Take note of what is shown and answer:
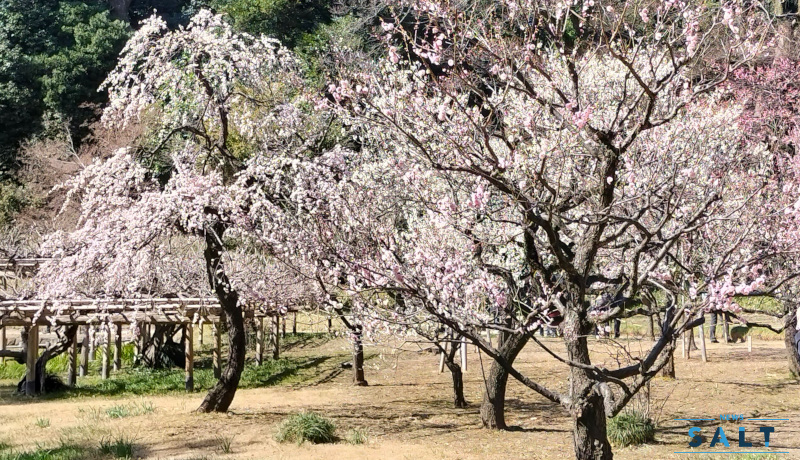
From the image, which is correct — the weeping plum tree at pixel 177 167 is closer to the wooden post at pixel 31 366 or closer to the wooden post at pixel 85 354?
the wooden post at pixel 31 366

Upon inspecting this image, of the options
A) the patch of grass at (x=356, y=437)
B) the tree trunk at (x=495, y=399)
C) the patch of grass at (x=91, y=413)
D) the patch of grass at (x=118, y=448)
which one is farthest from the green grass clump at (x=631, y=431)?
the patch of grass at (x=91, y=413)

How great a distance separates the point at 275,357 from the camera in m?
19.2

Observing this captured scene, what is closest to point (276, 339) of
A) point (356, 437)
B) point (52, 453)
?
point (356, 437)

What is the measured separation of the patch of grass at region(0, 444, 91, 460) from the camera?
823cm

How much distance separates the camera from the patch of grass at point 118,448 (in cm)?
855

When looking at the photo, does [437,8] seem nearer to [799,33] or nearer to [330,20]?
[799,33]

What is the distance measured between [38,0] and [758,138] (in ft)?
102

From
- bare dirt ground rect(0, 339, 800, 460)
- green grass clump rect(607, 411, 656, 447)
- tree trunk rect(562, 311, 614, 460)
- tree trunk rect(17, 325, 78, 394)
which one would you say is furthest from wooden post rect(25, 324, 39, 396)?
tree trunk rect(562, 311, 614, 460)

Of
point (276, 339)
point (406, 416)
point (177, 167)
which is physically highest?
point (177, 167)

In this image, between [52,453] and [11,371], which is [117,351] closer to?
[11,371]

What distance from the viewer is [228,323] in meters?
11.2

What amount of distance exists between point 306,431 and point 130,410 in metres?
3.83

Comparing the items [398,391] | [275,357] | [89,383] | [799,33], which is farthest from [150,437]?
[799,33]

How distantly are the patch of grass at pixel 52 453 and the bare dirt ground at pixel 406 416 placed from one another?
47cm
